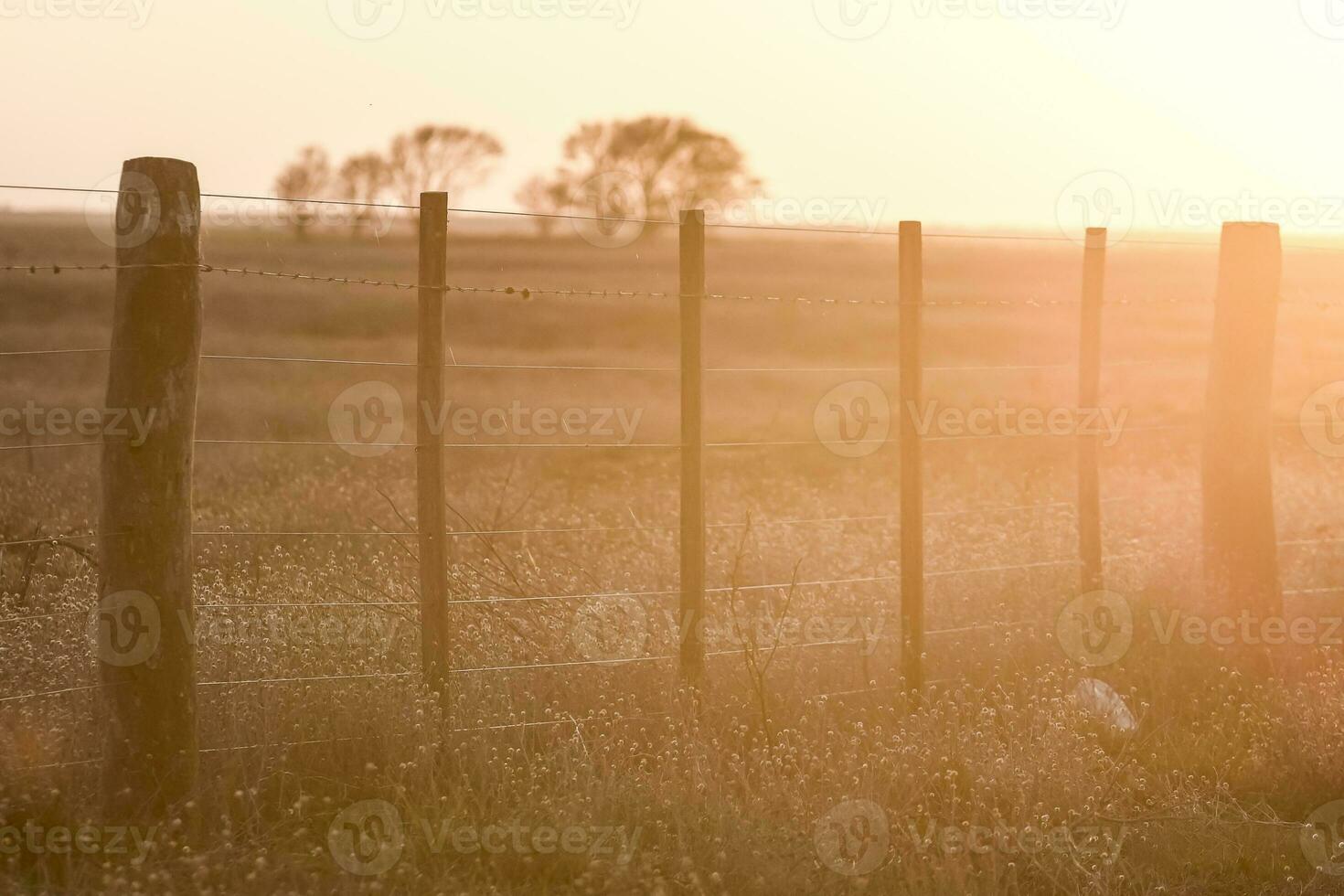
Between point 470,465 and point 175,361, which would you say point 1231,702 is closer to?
point 175,361

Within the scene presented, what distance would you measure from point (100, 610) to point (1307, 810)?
205 inches

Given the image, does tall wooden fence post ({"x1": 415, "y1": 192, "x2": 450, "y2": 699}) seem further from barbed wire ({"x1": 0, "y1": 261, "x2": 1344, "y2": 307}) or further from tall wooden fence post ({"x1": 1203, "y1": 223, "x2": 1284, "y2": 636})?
tall wooden fence post ({"x1": 1203, "y1": 223, "x2": 1284, "y2": 636})

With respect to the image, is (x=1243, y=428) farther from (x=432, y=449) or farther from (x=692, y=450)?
(x=432, y=449)

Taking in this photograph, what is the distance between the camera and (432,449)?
5.28m

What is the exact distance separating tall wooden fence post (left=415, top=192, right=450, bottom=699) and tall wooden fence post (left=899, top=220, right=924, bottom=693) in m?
2.46

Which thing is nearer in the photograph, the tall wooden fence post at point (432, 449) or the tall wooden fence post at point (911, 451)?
the tall wooden fence post at point (432, 449)

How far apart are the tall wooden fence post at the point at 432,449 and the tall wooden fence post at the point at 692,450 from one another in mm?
1168

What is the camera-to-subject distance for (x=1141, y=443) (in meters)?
15.8

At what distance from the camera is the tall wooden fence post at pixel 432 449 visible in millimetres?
5266

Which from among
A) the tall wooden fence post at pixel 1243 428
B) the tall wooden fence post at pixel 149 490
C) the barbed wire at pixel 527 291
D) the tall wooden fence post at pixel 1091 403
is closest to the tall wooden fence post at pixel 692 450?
the barbed wire at pixel 527 291

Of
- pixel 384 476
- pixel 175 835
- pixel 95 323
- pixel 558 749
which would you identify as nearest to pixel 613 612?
pixel 558 749

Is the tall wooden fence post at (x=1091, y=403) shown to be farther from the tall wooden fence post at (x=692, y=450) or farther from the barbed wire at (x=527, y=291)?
the tall wooden fence post at (x=692, y=450)

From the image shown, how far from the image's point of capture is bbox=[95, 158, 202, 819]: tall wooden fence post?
14.6 ft

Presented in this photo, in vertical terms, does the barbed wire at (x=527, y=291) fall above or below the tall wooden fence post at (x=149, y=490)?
above
